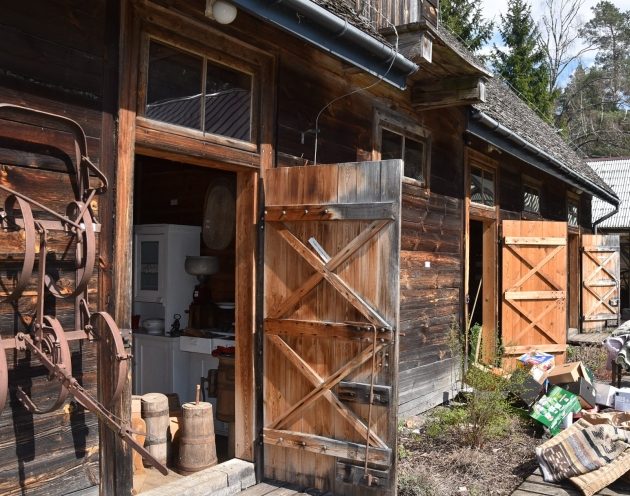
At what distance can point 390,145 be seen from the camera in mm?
6672

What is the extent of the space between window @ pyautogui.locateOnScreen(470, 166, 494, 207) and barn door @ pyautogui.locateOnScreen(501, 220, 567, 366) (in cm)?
50

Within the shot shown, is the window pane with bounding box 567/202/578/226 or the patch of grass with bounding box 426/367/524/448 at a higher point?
the window pane with bounding box 567/202/578/226

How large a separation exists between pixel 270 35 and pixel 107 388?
2.82m

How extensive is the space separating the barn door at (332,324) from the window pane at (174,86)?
2.74ft

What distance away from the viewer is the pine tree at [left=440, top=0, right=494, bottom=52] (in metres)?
21.7

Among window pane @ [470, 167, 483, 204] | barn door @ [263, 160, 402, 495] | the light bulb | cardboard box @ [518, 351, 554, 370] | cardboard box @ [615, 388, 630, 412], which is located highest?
the light bulb

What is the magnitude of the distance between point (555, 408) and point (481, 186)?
3757 mm

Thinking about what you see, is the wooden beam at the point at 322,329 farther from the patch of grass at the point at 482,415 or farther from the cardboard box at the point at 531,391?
the cardboard box at the point at 531,391

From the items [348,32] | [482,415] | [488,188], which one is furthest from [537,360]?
[348,32]

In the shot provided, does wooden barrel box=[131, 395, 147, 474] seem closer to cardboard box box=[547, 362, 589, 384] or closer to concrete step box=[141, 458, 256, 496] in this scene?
concrete step box=[141, 458, 256, 496]

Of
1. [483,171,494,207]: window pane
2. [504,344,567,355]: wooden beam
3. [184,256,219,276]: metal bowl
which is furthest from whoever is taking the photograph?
[483,171,494,207]: window pane

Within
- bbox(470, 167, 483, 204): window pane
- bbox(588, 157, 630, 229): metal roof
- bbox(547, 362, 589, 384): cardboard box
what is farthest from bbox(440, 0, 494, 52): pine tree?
bbox(547, 362, 589, 384): cardboard box

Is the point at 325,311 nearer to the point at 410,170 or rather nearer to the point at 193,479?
the point at 193,479

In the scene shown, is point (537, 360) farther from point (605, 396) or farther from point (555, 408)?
point (555, 408)
